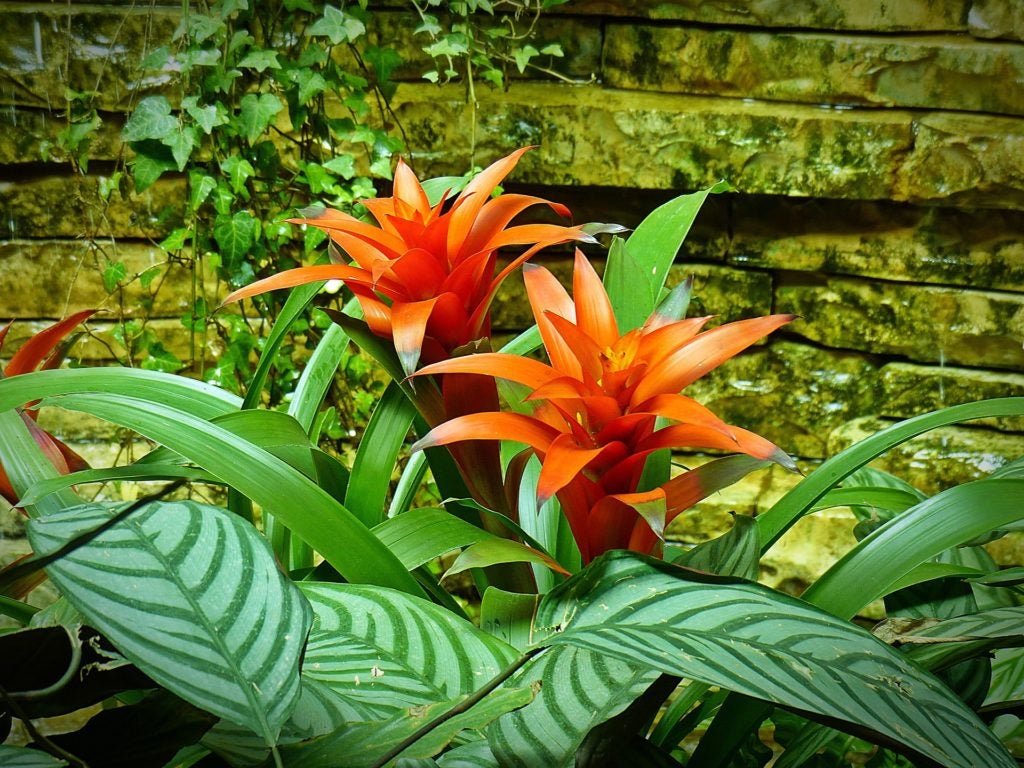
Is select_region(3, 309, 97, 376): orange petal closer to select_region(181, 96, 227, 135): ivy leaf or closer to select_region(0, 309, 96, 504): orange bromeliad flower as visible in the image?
select_region(0, 309, 96, 504): orange bromeliad flower

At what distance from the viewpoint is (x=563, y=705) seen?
41cm

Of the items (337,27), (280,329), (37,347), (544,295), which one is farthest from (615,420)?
(337,27)

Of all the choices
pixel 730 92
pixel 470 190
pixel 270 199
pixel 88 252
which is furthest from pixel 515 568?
pixel 88 252

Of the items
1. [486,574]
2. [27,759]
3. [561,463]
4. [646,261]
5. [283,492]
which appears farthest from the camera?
[646,261]

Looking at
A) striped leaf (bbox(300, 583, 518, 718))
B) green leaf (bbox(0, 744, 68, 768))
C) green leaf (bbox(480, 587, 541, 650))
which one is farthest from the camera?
green leaf (bbox(480, 587, 541, 650))

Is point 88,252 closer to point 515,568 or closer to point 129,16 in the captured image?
point 129,16

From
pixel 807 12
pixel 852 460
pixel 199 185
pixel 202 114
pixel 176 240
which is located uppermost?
pixel 807 12

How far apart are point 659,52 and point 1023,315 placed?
3.13 feet

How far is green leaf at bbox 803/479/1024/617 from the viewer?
23.8 inches

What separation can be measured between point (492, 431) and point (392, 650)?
0.15 meters

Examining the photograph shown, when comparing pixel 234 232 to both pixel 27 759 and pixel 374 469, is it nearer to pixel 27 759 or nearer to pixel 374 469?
pixel 374 469

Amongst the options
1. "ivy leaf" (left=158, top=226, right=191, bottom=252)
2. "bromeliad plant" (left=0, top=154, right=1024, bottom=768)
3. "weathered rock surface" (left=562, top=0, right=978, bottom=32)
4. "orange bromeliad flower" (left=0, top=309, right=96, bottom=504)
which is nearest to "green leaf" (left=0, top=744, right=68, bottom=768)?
"bromeliad plant" (left=0, top=154, right=1024, bottom=768)

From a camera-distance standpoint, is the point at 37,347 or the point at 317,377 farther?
the point at 317,377

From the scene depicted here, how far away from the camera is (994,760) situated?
37cm
